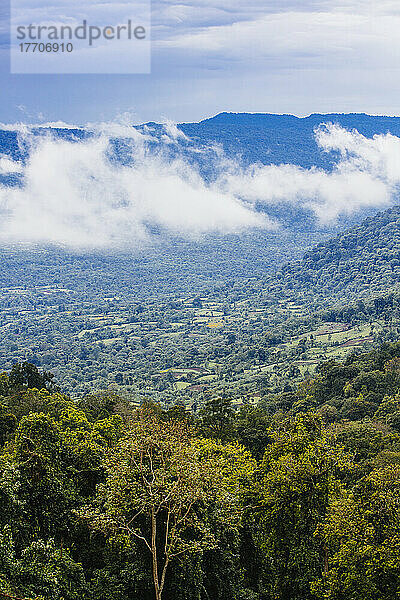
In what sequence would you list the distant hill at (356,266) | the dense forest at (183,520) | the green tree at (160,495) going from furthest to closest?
the distant hill at (356,266) → the dense forest at (183,520) → the green tree at (160,495)

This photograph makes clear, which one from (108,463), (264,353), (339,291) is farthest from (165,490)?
(339,291)

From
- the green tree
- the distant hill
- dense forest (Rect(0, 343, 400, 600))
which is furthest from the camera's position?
the distant hill

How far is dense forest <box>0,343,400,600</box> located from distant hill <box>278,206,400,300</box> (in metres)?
136

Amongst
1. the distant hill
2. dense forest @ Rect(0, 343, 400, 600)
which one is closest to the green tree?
dense forest @ Rect(0, 343, 400, 600)

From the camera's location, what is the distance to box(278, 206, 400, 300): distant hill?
534 ft

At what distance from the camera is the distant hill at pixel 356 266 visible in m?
163

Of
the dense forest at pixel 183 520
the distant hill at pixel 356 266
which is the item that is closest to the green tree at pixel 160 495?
the dense forest at pixel 183 520

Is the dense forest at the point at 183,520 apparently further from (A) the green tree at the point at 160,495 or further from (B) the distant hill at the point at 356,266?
(B) the distant hill at the point at 356,266

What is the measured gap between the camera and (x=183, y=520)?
54.2ft

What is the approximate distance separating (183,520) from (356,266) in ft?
548

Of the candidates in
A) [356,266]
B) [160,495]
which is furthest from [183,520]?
[356,266]

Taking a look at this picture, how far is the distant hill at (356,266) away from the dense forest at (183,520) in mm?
136439

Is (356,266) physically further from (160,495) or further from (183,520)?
(160,495)

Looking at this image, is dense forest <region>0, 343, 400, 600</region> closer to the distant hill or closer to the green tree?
the green tree
